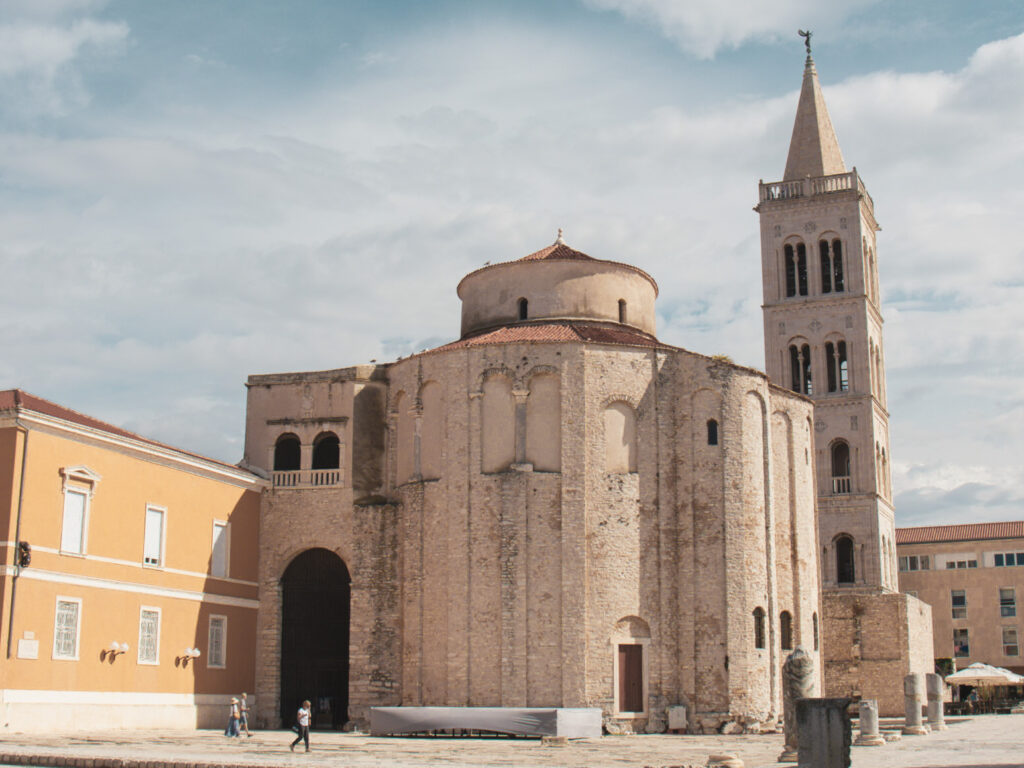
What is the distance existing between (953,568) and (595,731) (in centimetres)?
4765

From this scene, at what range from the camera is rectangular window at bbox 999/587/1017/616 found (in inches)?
2827

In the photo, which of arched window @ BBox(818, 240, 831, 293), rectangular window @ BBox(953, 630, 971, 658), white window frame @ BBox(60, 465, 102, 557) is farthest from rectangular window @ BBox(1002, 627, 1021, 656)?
white window frame @ BBox(60, 465, 102, 557)

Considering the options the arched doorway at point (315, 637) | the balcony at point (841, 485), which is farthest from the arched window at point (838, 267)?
the arched doorway at point (315, 637)

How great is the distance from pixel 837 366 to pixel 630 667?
2870cm

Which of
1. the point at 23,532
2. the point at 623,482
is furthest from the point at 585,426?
the point at 23,532

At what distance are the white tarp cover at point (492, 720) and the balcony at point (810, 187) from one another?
119 ft

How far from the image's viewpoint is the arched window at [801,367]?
59844 millimetres

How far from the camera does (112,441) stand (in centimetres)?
3256

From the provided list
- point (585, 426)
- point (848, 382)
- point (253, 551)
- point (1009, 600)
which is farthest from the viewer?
point (1009, 600)

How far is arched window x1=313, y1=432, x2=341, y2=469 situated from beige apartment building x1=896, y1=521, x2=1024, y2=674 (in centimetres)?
4514

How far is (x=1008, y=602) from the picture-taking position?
7200 cm

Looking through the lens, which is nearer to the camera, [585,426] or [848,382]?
[585,426]

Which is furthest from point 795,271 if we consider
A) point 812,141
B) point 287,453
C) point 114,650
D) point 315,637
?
point 114,650

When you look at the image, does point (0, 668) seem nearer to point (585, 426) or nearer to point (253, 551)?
point (253, 551)
